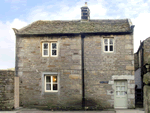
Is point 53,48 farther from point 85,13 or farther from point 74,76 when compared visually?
point 85,13

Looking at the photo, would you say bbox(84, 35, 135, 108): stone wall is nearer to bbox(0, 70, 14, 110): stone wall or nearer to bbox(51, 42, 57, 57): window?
bbox(51, 42, 57, 57): window

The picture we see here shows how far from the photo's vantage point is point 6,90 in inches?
475

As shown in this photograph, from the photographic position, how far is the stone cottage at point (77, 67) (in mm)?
12938

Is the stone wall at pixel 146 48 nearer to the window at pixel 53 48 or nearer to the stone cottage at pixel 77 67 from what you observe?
the stone cottage at pixel 77 67

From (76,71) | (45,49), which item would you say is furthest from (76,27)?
(76,71)

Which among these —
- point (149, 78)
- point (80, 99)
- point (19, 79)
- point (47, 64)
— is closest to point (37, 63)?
point (47, 64)

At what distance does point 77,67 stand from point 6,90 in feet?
17.1

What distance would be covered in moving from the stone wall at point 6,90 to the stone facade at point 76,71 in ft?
3.87

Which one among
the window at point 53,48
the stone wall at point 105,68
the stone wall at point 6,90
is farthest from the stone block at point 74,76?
the stone wall at point 6,90

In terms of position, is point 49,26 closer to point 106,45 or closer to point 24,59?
point 24,59

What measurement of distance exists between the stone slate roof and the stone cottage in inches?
3.0

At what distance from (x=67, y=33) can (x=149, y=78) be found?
30.6ft

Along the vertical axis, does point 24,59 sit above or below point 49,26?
below

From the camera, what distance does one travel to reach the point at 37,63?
13.4 metres
